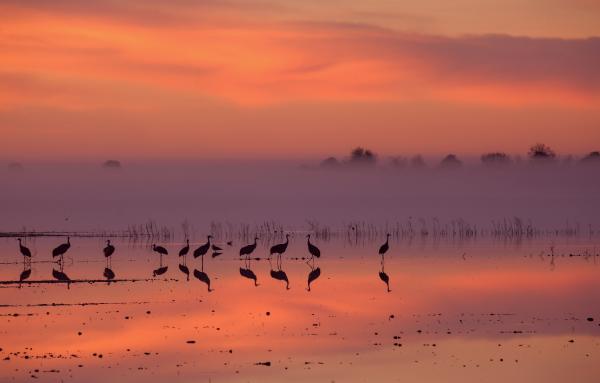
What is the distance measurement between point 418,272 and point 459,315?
1076 cm

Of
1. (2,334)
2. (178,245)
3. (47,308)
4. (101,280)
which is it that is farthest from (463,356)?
(178,245)

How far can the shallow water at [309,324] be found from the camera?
597 inches

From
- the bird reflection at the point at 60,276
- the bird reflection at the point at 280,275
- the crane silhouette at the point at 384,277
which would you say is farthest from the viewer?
the bird reflection at the point at 60,276

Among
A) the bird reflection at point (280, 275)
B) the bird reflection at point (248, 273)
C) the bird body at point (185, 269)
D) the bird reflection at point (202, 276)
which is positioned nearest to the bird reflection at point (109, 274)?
the bird body at point (185, 269)

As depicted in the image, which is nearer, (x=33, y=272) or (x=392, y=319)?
(x=392, y=319)

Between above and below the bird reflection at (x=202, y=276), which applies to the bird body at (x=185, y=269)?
above

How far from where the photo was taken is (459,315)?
2119 cm

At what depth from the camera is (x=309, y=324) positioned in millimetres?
19906

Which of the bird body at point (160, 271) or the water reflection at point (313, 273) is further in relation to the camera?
the bird body at point (160, 271)

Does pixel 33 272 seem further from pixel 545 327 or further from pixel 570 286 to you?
pixel 545 327

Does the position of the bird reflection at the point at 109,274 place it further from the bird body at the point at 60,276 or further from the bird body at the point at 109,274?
the bird body at the point at 60,276

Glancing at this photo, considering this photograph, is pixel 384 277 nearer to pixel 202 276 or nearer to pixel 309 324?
pixel 202 276

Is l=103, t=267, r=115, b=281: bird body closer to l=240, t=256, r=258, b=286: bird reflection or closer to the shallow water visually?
the shallow water

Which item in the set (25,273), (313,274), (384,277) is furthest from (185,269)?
(384,277)
